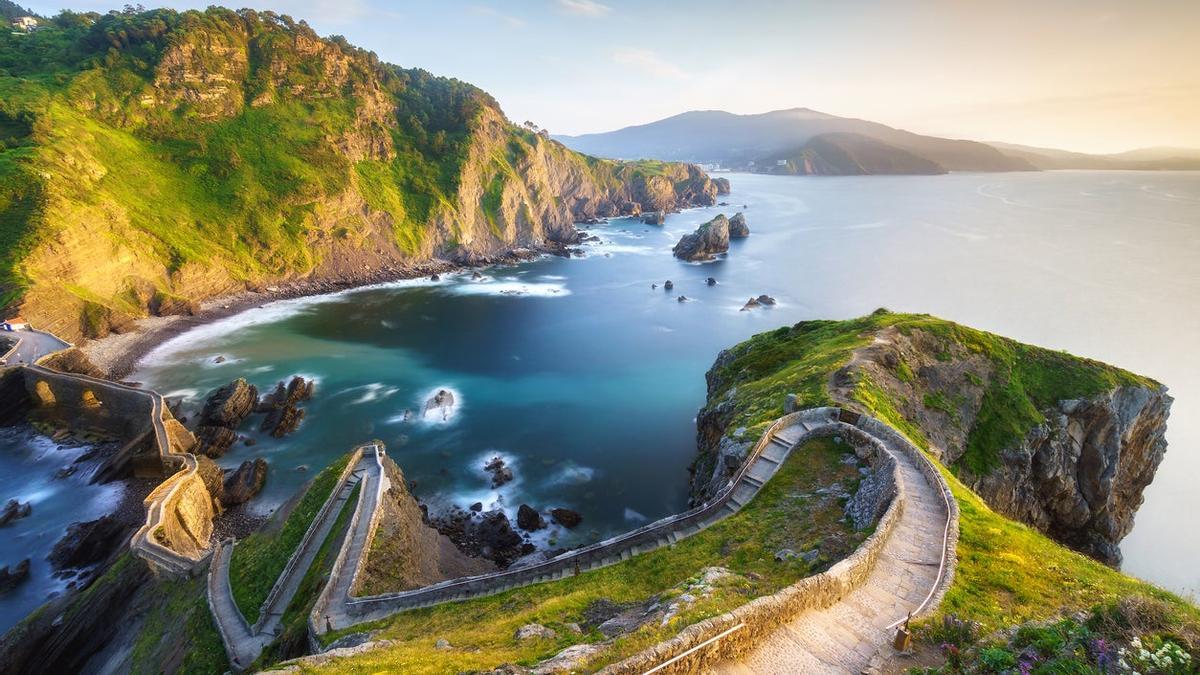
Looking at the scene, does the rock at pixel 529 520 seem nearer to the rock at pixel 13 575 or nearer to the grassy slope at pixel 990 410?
the grassy slope at pixel 990 410

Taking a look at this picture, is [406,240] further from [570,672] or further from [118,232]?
[570,672]

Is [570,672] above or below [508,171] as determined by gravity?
below

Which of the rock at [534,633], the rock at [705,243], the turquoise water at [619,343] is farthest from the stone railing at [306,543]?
the rock at [705,243]

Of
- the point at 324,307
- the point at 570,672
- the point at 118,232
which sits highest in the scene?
the point at 118,232

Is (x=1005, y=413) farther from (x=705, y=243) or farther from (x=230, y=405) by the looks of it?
(x=705, y=243)

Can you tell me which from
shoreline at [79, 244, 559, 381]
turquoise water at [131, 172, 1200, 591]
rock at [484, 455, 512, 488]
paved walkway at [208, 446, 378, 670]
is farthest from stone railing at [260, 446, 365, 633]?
shoreline at [79, 244, 559, 381]

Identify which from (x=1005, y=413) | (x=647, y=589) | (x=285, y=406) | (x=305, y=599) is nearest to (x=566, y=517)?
(x=305, y=599)

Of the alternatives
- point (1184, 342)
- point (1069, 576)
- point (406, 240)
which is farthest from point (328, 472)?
point (1184, 342)
